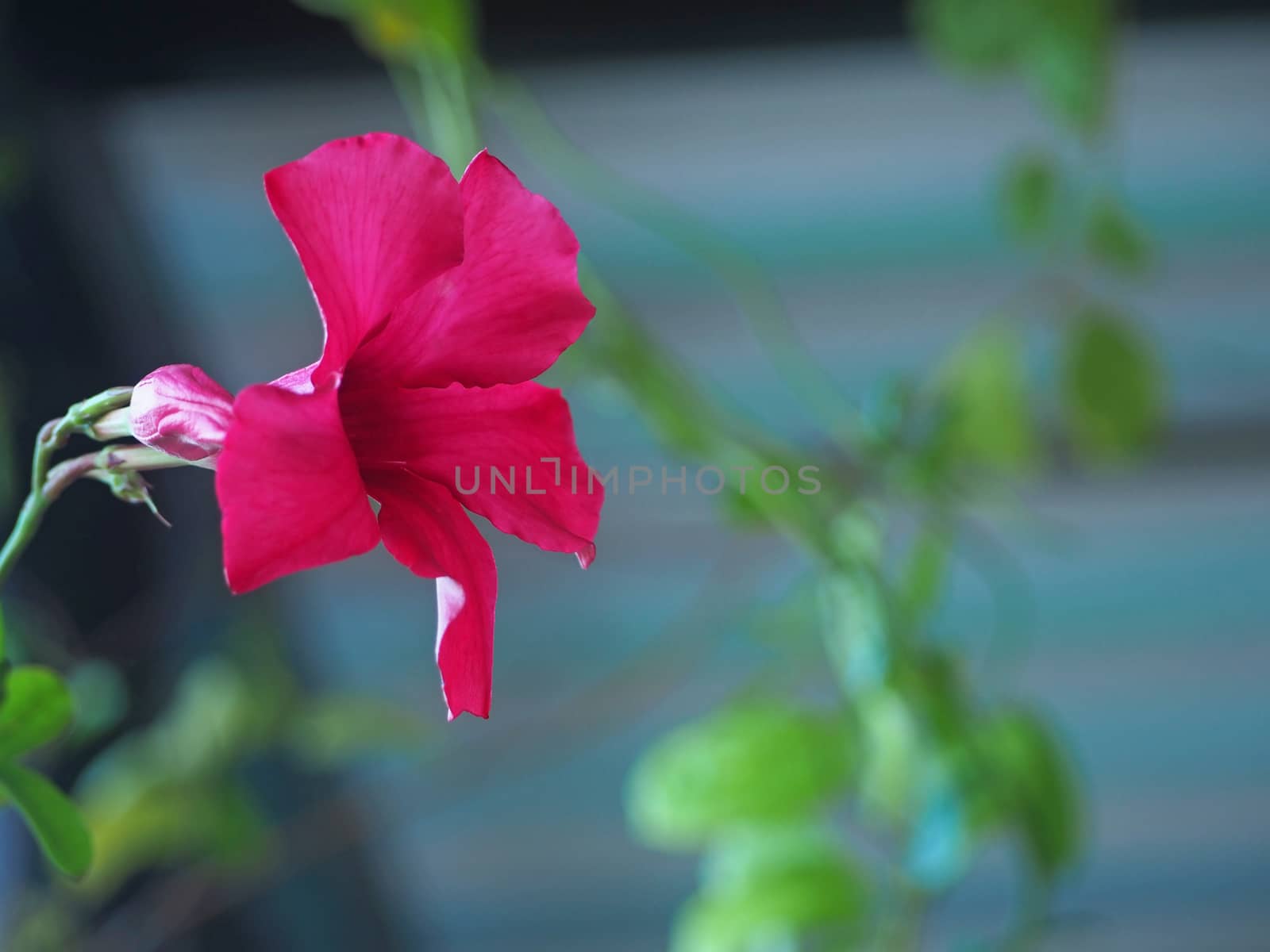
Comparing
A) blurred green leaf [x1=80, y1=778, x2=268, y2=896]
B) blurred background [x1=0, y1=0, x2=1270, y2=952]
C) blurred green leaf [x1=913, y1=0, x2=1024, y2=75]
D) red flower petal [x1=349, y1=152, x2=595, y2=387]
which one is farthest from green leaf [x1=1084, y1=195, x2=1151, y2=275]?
blurred green leaf [x1=80, y1=778, x2=268, y2=896]

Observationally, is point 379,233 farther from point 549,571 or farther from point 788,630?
point 549,571

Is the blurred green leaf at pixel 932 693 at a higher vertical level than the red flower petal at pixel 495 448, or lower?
lower

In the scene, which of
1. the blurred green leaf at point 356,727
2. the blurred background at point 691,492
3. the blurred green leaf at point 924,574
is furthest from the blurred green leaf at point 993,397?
the blurred green leaf at point 356,727

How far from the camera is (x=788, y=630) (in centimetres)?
106

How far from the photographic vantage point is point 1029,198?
0.89 metres

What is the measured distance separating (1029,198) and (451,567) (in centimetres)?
79

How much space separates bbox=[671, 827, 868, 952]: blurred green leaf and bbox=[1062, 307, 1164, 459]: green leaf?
1.41ft

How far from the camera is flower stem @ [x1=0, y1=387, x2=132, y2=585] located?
233 millimetres

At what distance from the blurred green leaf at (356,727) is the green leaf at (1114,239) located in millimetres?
852

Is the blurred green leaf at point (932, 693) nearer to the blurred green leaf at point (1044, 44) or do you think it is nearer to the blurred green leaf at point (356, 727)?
the blurred green leaf at point (1044, 44)

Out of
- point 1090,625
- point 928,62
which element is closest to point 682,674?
point 1090,625

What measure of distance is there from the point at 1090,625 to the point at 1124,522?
205 mm

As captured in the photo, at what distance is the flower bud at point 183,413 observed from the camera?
0.72 ft

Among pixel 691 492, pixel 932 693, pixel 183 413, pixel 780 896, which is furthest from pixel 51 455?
pixel 691 492
